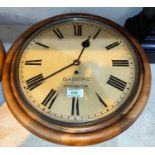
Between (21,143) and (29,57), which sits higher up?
(29,57)

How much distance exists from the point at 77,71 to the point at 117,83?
4.4 inches

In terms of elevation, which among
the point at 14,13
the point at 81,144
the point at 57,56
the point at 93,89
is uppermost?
the point at 14,13

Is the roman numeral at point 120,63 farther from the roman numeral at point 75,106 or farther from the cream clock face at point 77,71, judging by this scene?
the roman numeral at point 75,106

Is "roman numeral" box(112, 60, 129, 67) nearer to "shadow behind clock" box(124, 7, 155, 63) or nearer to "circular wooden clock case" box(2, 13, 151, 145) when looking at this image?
"circular wooden clock case" box(2, 13, 151, 145)

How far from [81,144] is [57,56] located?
26 cm

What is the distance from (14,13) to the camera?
116cm

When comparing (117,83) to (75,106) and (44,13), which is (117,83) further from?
(44,13)

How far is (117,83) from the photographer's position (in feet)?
2.80

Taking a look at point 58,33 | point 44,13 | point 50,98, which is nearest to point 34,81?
→ point 50,98

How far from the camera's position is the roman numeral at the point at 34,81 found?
2.79 ft

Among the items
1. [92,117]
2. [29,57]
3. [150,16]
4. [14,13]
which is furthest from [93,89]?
[14,13]

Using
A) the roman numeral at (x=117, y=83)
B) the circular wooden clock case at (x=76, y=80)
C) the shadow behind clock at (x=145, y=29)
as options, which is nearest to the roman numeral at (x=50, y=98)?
the circular wooden clock case at (x=76, y=80)
